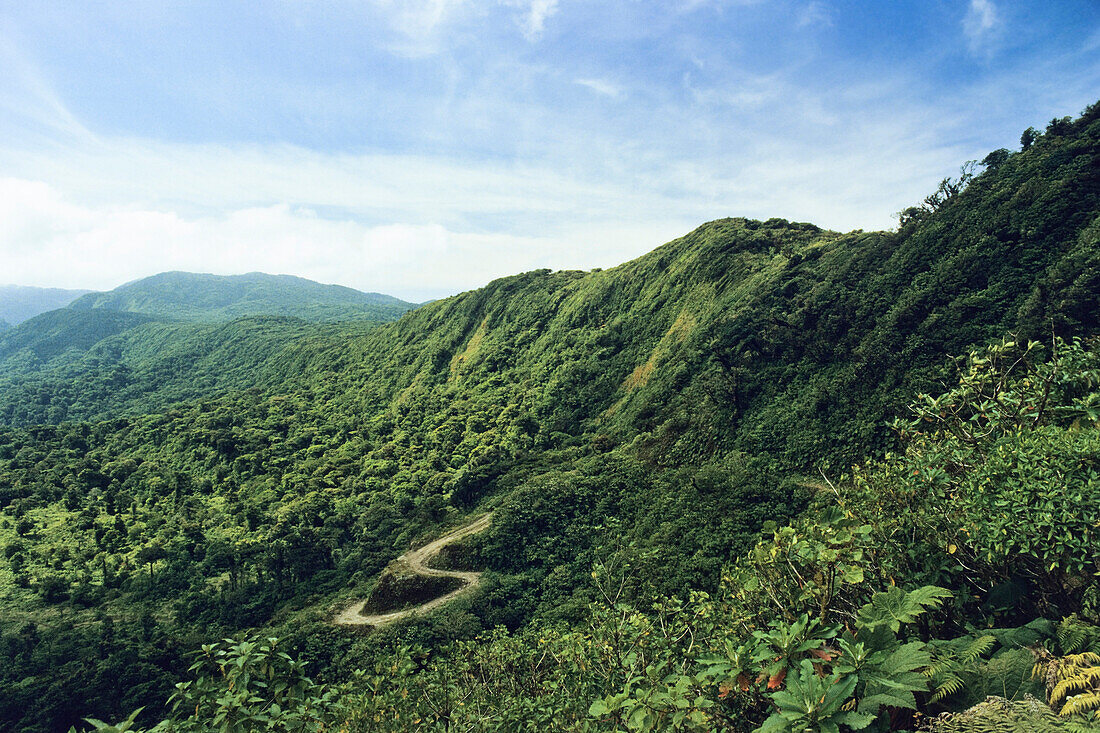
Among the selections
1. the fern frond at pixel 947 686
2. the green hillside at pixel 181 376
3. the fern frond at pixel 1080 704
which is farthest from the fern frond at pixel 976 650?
the green hillside at pixel 181 376

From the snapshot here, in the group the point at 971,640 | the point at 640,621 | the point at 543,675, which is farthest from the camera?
the point at 543,675

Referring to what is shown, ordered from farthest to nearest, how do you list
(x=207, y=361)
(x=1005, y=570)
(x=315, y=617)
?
(x=207, y=361), (x=315, y=617), (x=1005, y=570)

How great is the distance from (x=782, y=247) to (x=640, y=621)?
191ft

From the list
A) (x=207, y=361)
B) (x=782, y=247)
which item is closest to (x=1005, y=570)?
(x=782, y=247)

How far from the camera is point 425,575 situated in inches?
1594

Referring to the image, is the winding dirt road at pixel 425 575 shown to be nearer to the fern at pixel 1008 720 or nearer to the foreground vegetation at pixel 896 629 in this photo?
the foreground vegetation at pixel 896 629

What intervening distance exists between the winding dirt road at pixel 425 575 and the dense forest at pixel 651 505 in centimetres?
154

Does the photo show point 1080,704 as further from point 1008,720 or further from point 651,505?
point 651,505

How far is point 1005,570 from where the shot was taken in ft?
22.7

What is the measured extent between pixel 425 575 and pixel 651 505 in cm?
1928

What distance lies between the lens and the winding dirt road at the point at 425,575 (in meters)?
37.7

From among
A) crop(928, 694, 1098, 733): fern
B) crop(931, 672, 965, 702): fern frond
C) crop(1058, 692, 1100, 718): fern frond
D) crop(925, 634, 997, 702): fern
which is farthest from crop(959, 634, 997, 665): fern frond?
crop(1058, 692, 1100, 718): fern frond

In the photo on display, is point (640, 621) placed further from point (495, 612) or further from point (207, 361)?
point (207, 361)

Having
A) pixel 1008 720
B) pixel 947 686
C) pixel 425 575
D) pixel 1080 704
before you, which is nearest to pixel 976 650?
pixel 947 686
